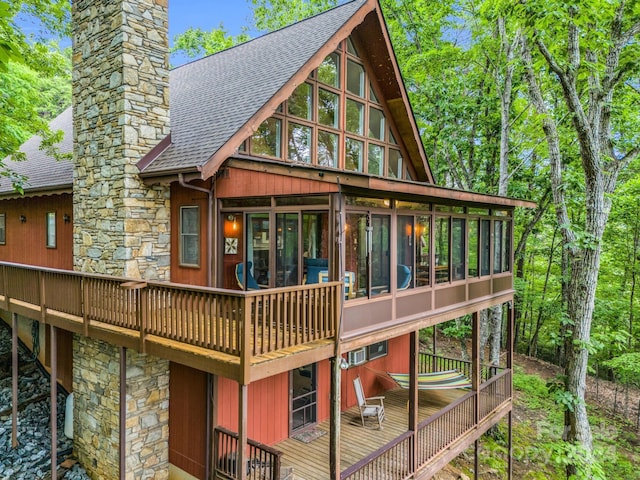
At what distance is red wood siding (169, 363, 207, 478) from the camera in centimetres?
690

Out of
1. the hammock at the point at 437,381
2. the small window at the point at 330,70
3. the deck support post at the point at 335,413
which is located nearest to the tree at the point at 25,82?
the small window at the point at 330,70

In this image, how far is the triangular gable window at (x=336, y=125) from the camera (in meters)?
8.33

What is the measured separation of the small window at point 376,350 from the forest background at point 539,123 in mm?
4220

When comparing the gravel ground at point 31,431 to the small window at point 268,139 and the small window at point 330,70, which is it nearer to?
the small window at point 268,139

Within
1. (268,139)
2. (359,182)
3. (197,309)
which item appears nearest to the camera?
(197,309)

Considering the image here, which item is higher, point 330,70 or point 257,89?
point 330,70

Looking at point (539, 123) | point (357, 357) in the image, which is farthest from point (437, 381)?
point (539, 123)

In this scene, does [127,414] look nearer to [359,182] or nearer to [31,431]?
→ [31,431]

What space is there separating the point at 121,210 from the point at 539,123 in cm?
1181

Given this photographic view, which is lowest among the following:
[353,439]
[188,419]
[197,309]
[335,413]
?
[353,439]

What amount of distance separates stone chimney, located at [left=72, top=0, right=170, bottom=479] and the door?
2.45 metres

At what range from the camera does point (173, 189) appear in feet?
25.1

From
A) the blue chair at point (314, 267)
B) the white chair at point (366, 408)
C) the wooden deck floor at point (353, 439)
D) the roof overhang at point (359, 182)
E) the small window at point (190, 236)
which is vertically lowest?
the wooden deck floor at point (353, 439)

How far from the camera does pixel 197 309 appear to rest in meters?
5.25
